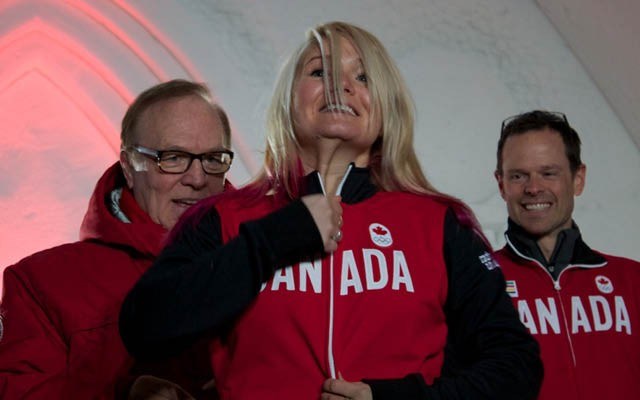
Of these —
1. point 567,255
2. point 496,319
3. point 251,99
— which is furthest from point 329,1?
point 496,319

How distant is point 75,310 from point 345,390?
84 centimetres

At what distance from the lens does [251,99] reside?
3840 millimetres

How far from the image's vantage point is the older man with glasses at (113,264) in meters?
2.18

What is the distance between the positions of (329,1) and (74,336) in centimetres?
206

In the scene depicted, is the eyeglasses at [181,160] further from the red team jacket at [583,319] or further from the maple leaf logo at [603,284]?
the maple leaf logo at [603,284]

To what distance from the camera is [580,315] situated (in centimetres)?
253

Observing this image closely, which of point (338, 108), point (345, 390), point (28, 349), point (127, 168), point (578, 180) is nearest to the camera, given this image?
point (345, 390)

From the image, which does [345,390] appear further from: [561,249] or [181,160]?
[561,249]

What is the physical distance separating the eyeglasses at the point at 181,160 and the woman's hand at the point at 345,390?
0.87 m

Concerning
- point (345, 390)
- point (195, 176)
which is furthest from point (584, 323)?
point (345, 390)

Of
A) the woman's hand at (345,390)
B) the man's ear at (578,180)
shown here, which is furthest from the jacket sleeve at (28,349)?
the man's ear at (578,180)

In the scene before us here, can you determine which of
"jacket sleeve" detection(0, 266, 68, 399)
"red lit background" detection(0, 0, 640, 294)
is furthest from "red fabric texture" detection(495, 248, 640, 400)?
"red lit background" detection(0, 0, 640, 294)

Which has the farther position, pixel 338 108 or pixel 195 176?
pixel 195 176

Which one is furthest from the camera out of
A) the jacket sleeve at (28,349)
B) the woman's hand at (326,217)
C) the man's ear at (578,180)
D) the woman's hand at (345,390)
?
the man's ear at (578,180)
